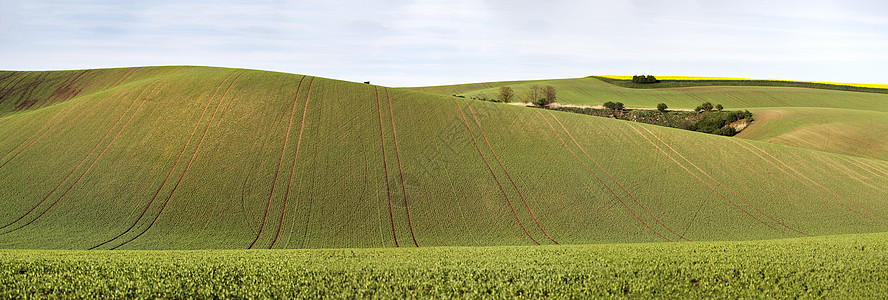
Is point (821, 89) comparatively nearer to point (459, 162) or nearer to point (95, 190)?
point (459, 162)

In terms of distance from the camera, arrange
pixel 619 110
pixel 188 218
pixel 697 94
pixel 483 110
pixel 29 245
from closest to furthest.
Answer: pixel 29 245, pixel 188 218, pixel 483 110, pixel 619 110, pixel 697 94

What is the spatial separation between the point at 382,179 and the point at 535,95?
88841 millimetres

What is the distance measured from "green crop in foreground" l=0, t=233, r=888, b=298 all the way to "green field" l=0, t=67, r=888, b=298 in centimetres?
142

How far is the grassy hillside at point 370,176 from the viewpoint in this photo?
25.4 metres

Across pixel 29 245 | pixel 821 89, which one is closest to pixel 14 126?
pixel 29 245

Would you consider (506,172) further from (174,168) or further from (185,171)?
(174,168)

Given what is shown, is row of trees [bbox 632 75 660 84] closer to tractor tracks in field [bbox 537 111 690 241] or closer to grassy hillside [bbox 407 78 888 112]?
grassy hillside [bbox 407 78 888 112]

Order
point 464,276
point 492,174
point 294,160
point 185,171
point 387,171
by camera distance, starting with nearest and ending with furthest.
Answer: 1. point 464,276
2. point 185,171
3. point 387,171
4. point 294,160
5. point 492,174

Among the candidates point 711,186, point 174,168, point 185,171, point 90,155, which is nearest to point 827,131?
point 711,186

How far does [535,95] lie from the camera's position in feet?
373

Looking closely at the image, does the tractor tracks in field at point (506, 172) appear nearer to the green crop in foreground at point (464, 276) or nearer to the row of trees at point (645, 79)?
Result: the green crop in foreground at point (464, 276)

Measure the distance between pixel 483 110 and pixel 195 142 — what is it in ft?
65.9

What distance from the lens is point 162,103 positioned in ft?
115

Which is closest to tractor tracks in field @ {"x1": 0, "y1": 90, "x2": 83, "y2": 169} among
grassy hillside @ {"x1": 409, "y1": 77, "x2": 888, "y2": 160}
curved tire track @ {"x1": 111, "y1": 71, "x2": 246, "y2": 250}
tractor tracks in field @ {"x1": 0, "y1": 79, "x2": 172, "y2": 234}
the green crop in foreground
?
tractor tracks in field @ {"x1": 0, "y1": 79, "x2": 172, "y2": 234}
